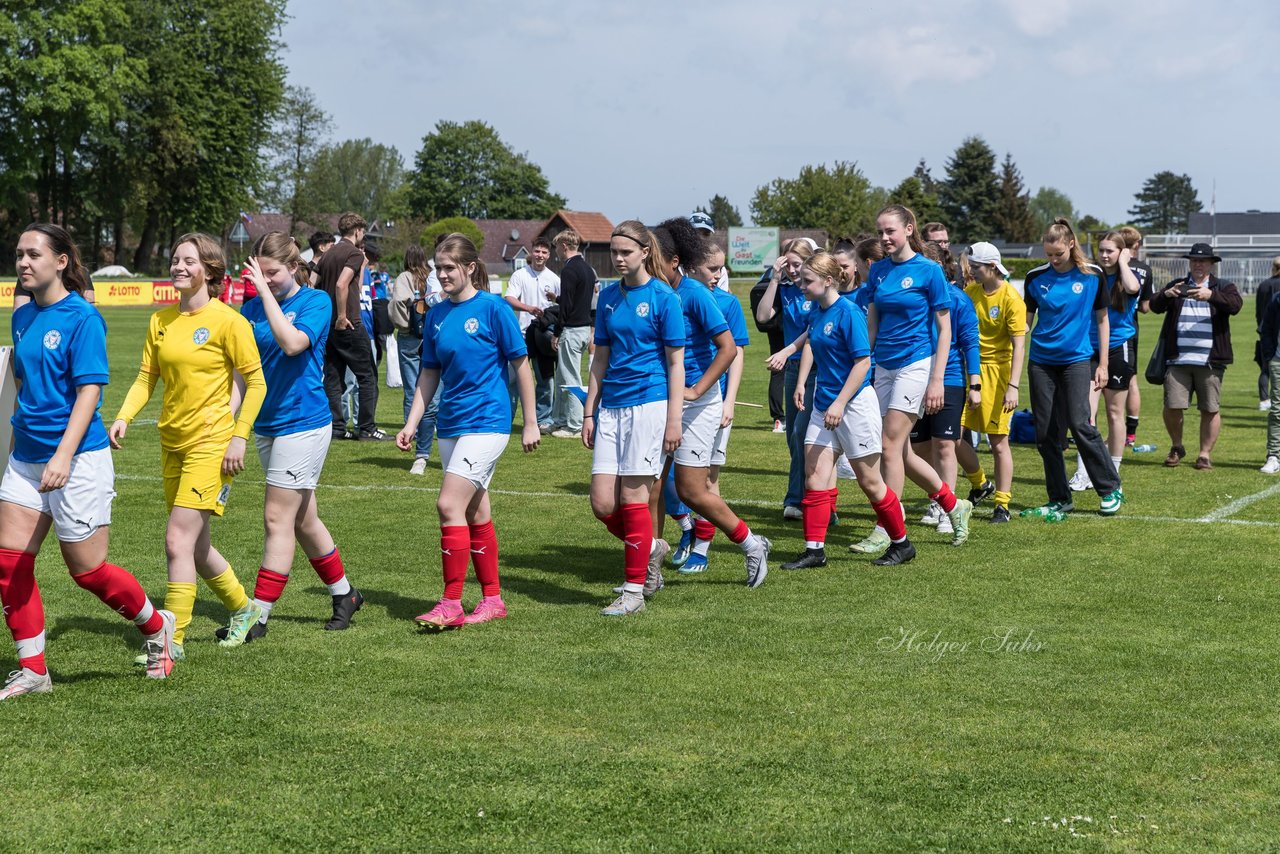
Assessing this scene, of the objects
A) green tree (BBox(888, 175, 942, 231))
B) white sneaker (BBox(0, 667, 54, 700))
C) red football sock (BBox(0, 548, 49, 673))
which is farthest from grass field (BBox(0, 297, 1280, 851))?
green tree (BBox(888, 175, 942, 231))

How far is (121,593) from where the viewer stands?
18.6 ft

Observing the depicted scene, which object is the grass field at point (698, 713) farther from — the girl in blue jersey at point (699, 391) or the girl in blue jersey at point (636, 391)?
the girl in blue jersey at point (636, 391)

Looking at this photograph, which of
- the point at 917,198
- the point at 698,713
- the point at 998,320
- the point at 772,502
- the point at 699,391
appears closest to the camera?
the point at 698,713

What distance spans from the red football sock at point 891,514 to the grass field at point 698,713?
25 cm

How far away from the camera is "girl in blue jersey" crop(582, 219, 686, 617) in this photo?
275 inches

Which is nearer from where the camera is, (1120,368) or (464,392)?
(464,392)

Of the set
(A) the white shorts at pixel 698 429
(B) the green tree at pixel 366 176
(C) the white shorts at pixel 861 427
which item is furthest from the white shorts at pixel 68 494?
(B) the green tree at pixel 366 176

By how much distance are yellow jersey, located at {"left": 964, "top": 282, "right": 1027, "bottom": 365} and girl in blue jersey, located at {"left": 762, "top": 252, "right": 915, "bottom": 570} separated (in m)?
2.10

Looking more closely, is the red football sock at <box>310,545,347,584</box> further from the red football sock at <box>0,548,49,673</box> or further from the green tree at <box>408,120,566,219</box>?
the green tree at <box>408,120,566,219</box>

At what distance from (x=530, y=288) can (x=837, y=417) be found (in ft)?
25.3

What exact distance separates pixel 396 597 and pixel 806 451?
8.33 feet

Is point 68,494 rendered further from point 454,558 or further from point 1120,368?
point 1120,368

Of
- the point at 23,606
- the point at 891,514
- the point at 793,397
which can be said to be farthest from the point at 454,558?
the point at 793,397

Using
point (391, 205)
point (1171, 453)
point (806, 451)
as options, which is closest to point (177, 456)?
point (806, 451)
